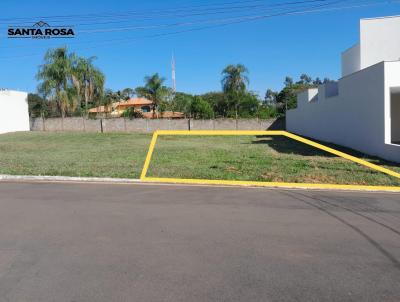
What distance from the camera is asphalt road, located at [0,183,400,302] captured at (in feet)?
13.2

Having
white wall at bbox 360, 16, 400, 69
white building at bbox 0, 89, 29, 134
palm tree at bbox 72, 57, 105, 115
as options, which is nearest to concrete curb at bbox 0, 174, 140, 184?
white wall at bbox 360, 16, 400, 69

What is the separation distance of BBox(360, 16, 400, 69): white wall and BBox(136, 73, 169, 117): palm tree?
1186 inches

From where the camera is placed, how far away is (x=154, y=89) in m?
51.0

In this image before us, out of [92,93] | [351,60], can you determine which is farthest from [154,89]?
[351,60]

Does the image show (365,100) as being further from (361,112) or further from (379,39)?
(379,39)

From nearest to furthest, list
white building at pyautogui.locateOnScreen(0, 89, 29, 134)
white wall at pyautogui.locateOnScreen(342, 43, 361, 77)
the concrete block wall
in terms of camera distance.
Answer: white wall at pyautogui.locateOnScreen(342, 43, 361, 77), white building at pyautogui.locateOnScreen(0, 89, 29, 134), the concrete block wall

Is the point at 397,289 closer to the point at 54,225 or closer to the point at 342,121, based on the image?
the point at 54,225

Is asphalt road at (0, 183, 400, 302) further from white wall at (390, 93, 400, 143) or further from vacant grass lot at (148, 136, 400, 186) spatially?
white wall at (390, 93, 400, 143)

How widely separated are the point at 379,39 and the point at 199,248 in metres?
23.5

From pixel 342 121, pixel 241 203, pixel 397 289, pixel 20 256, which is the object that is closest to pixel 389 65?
pixel 342 121

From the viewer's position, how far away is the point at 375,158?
16.2 metres

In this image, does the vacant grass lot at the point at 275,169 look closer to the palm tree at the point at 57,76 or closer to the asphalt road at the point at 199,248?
the asphalt road at the point at 199,248

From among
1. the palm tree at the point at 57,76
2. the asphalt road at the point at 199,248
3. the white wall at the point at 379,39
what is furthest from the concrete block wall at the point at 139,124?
the asphalt road at the point at 199,248

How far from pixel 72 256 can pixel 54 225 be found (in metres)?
1.66
